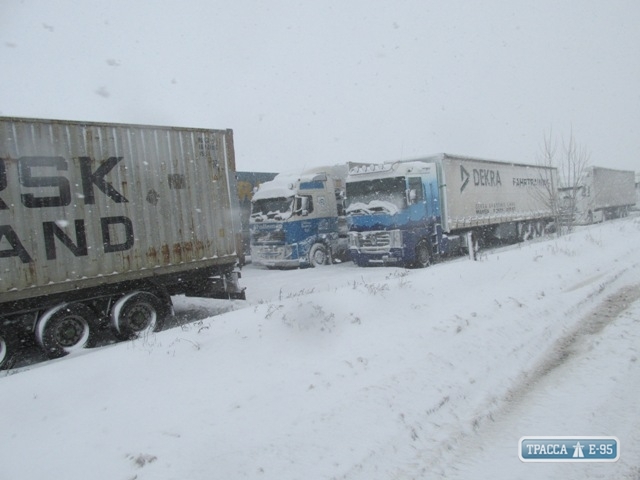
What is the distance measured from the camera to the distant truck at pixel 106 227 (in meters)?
6.65

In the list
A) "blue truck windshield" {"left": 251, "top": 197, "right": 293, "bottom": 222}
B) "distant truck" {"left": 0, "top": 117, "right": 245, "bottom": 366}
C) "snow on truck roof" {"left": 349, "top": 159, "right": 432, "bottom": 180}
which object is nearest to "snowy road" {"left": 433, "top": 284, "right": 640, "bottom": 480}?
"distant truck" {"left": 0, "top": 117, "right": 245, "bottom": 366}

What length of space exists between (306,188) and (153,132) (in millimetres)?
7013

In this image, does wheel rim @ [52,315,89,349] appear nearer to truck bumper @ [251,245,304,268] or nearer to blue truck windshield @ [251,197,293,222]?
truck bumper @ [251,245,304,268]

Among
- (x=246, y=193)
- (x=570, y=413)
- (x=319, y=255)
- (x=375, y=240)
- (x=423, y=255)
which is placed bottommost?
(x=570, y=413)

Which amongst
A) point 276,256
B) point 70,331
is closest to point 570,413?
point 70,331

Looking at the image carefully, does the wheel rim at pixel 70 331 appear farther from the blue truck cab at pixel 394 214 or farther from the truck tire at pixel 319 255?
the blue truck cab at pixel 394 214

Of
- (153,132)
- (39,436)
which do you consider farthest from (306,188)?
(39,436)

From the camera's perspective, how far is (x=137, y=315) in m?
8.01

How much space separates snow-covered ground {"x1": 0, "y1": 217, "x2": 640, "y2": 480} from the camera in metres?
3.25

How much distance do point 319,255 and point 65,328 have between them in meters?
8.91

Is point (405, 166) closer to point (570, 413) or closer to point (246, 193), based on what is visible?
point (246, 193)

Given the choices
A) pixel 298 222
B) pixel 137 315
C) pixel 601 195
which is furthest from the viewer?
pixel 601 195

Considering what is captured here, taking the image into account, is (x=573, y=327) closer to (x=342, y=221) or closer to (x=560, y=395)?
(x=560, y=395)

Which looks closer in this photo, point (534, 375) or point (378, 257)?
point (534, 375)
